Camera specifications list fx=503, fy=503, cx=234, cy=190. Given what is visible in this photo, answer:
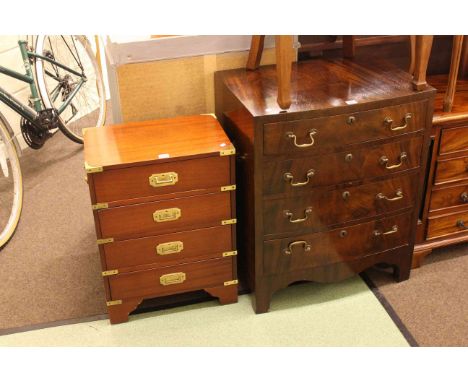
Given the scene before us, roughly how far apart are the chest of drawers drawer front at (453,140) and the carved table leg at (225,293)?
1.01 meters

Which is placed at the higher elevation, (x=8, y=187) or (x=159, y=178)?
(x=159, y=178)

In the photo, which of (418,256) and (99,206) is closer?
(99,206)

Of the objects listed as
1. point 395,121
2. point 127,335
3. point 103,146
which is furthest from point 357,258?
point 103,146

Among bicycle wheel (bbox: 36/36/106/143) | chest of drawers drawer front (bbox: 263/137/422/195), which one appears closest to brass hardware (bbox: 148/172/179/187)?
chest of drawers drawer front (bbox: 263/137/422/195)

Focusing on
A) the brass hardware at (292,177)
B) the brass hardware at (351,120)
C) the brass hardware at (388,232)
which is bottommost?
the brass hardware at (388,232)

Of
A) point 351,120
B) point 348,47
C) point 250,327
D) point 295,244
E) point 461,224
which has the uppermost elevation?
point 348,47

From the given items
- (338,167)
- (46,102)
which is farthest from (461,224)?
(46,102)

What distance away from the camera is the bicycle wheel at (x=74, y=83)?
3469 millimetres

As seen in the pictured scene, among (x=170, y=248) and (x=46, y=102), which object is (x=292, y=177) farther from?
(x=46, y=102)

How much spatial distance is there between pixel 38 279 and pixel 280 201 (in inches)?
46.6

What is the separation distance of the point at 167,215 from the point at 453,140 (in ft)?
3.89

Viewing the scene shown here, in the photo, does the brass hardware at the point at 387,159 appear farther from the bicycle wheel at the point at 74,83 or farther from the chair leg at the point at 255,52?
the bicycle wheel at the point at 74,83

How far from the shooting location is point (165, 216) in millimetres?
1798

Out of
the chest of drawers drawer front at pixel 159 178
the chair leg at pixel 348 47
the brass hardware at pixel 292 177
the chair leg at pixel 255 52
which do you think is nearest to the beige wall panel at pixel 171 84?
the chair leg at pixel 255 52
